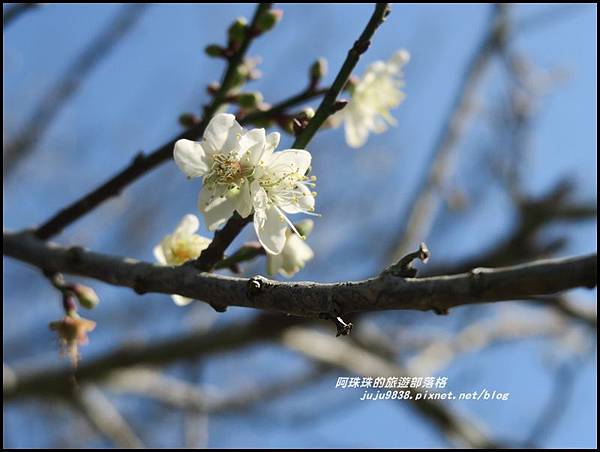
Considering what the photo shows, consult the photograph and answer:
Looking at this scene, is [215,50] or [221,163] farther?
[215,50]

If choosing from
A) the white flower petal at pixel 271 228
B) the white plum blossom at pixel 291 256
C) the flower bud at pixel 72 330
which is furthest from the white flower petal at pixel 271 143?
the flower bud at pixel 72 330

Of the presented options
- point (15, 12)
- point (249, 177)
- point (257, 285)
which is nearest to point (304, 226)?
point (249, 177)

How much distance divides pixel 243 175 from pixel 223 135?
0.09m

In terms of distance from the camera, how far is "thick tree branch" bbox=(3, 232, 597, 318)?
0.69m

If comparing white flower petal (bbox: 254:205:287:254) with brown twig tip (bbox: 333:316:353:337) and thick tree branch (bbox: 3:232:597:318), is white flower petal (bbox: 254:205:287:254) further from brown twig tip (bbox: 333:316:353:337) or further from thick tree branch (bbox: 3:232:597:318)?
brown twig tip (bbox: 333:316:353:337)

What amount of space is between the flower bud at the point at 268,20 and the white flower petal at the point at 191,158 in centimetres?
44

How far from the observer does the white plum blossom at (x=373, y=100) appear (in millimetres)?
1867

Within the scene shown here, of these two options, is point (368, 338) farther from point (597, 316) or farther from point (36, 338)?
point (36, 338)

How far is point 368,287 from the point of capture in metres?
0.83

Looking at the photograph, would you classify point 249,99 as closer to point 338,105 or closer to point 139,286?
point 338,105

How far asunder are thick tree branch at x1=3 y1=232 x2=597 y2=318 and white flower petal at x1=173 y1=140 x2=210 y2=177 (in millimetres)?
203

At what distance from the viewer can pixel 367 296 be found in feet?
2.71

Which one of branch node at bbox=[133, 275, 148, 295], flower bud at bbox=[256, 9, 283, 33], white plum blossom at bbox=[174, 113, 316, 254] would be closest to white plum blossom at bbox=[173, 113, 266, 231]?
white plum blossom at bbox=[174, 113, 316, 254]

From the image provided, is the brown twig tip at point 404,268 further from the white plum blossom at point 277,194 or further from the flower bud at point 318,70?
the flower bud at point 318,70
